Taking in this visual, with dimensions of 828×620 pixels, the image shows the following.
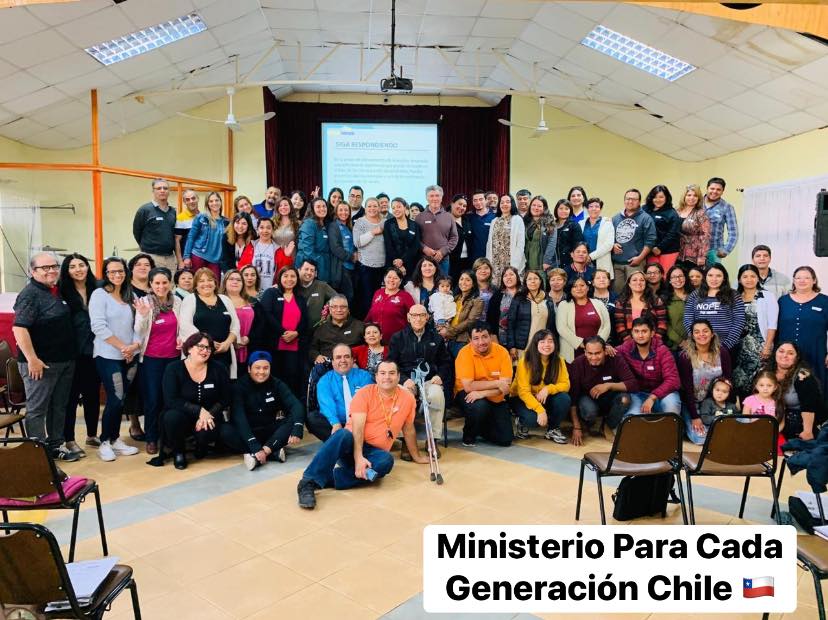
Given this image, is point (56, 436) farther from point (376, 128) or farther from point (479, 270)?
point (376, 128)

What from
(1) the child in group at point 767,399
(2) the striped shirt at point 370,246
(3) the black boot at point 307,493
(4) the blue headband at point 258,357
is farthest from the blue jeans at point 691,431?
(4) the blue headband at point 258,357

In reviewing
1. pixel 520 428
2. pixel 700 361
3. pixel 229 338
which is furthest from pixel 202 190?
pixel 700 361

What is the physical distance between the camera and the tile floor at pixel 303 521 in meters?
2.65

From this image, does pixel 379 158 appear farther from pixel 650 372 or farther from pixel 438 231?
pixel 650 372

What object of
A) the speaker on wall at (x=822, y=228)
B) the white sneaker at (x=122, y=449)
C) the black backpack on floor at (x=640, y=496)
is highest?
the speaker on wall at (x=822, y=228)

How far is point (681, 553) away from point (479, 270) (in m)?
3.37

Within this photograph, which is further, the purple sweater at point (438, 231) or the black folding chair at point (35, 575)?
the purple sweater at point (438, 231)

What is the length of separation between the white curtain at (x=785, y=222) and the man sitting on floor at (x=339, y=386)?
6.03m

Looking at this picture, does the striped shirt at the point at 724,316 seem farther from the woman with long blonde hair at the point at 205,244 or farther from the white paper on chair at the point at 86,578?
the white paper on chair at the point at 86,578

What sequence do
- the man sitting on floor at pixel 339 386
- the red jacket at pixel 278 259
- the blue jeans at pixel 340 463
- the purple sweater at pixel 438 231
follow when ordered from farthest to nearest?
the purple sweater at pixel 438 231
the red jacket at pixel 278 259
the man sitting on floor at pixel 339 386
the blue jeans at pixel 340 463

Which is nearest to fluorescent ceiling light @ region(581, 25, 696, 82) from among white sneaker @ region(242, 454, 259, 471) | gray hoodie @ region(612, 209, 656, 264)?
gray hoodie @ region(612, 209, 656, 264)

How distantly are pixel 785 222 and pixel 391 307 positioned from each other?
5911 millimetres

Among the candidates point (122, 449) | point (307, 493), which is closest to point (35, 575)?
point (307, 493)

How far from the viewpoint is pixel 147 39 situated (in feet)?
24.8
